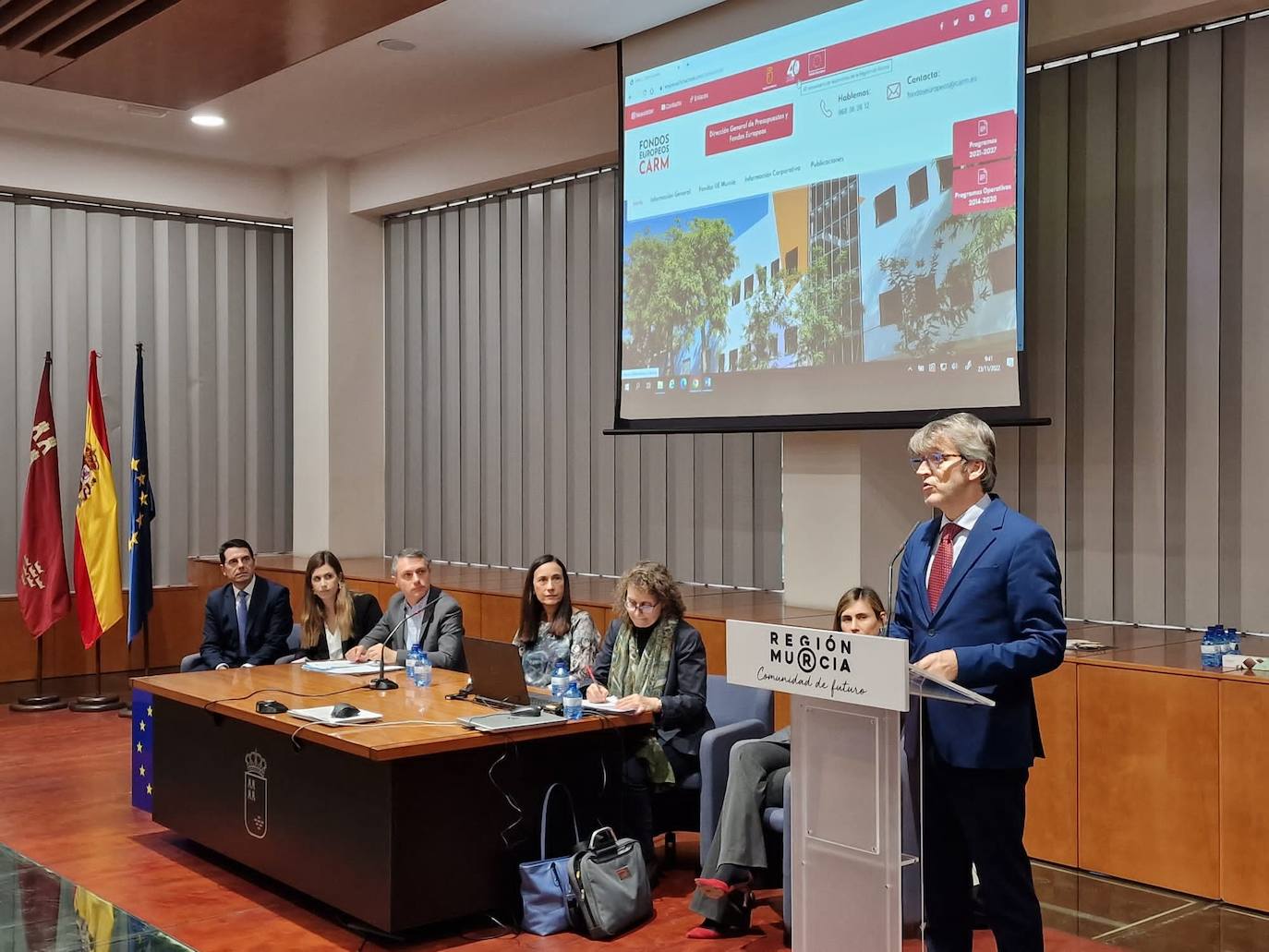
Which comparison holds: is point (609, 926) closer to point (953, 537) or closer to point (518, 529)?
point (953, 537)

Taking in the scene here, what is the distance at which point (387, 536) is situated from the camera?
9.59m

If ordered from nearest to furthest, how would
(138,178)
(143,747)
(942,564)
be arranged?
(942,564) → (143,747) → (138,178)

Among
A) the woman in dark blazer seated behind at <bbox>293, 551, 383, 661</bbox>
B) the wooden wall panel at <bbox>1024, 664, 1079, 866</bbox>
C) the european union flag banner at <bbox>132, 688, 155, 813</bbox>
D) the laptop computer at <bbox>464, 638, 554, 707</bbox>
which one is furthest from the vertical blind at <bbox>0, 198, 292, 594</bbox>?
the wooden wall panel at <bbox>1024, 664, 1079, 866</bbox>

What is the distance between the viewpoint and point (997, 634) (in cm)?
306

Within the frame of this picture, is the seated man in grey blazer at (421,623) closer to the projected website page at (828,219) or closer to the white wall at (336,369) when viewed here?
the projected website page at (828,219)

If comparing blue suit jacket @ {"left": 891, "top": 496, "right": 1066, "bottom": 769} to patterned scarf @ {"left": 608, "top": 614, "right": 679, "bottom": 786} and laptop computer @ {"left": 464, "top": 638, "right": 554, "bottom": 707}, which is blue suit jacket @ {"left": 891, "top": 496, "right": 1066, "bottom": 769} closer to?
patterned scarf @ {"left": 608, "top": 614, "right": 679, "bottom": 786}

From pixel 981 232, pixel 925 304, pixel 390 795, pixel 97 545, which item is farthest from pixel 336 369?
pixel 390 795

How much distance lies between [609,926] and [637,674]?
931mm

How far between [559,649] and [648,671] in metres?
0.62

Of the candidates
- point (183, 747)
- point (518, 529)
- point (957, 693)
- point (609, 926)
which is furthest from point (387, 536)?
point (957, 693)

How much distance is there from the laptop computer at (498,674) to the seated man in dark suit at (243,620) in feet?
6.98

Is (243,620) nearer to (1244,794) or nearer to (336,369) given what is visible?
(336,369)

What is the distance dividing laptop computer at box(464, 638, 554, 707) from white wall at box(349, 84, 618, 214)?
3680mm

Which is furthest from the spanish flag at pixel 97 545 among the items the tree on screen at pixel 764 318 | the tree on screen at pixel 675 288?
the tree on screen at pixel 764 318
